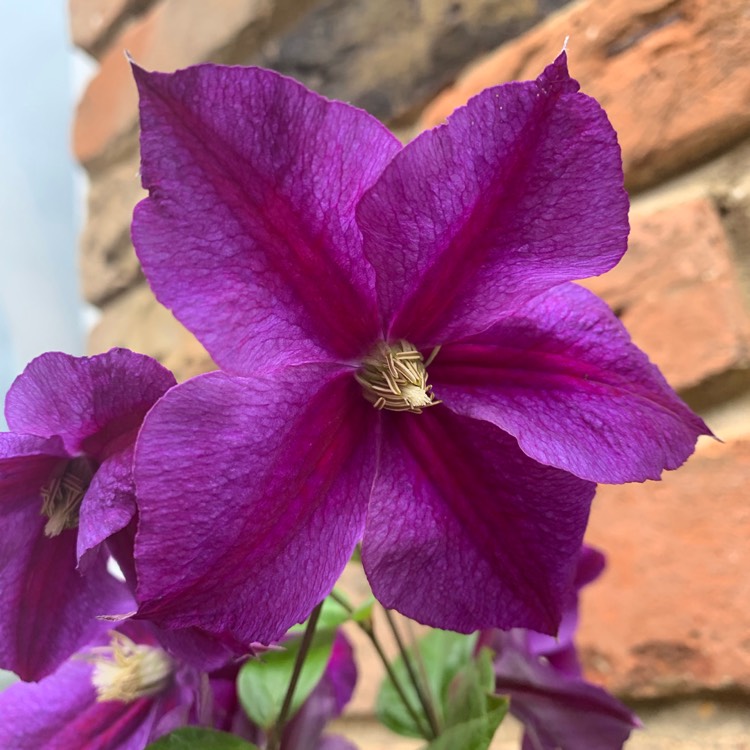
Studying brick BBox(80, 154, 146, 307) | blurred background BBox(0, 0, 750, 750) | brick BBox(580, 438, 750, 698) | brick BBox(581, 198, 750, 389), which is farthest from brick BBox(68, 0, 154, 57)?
brick BBox(580, 438, 750, 698)

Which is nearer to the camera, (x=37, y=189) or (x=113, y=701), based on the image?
(x=113, y=701)

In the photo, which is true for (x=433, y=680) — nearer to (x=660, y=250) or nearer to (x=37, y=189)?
(x=660, y=250)

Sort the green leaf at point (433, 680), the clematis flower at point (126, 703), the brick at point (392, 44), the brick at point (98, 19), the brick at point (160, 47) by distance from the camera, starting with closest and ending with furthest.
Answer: the clematis flower at point (126, 703), the green leaf at point (433, 680), the brick at point (392, 44), the brick at point (160, 47), the brick at point (98, 19)

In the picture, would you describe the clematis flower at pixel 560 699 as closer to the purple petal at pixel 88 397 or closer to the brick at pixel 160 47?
the purple petal at pixel 88 397

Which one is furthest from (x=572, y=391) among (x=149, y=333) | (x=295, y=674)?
(x=149, y=333)

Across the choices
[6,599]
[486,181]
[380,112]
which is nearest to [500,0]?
[380,112]

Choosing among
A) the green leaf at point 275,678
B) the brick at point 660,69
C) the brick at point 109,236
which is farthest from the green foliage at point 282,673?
the brick at point 109,236

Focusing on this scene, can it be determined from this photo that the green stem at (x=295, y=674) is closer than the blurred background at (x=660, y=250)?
Yes
